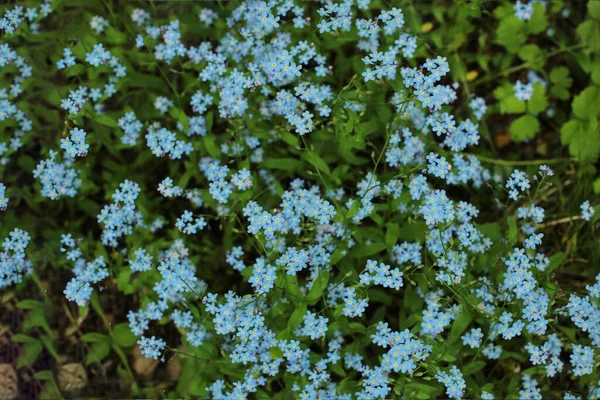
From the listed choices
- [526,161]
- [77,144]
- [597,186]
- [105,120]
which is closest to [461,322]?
[597,186]

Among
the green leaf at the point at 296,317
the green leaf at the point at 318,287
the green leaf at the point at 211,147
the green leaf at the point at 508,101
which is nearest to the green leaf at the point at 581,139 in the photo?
the green leaf at the point at 508,101

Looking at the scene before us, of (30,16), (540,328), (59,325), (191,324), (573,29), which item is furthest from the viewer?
(573,29)

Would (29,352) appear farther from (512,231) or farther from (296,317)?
(512,231)

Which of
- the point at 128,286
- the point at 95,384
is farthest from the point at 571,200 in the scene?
the point at 95,384

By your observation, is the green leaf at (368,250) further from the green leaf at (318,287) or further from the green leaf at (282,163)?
the green leaf at (282,163)

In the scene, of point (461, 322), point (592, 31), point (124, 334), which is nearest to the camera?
point (461, 322)

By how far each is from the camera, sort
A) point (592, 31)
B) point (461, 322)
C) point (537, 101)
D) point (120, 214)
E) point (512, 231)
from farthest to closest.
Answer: point (537, 101) < point (592, 31) < point (120, 214) < point (512, 231) < point (461, 322)

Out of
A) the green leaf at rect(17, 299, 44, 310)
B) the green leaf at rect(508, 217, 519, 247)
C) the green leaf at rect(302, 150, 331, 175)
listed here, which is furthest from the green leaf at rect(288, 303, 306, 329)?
the green leaf at rect(17, 299, 44, 310)

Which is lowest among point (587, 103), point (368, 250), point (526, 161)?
point (368, 250)

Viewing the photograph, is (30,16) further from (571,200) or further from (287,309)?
(571,200)
